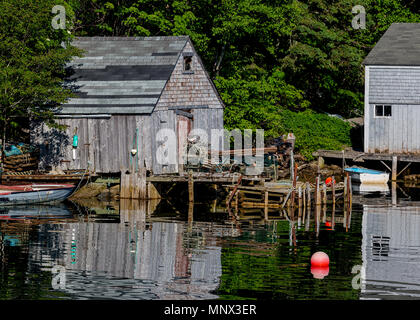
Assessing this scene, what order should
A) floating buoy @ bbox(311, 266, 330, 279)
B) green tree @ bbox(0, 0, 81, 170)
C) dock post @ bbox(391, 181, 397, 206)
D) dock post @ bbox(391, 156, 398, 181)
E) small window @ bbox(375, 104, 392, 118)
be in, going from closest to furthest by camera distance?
floating buoy @ bbox(311, 266, 330, 279), green tree @ bbox(0, 0, 81, 170), dock post @ bbox(391, 181, 397, 206), dock post @ bbox(391, 156, 398, 181), small window @ bbox(375, 104, 392, 118)

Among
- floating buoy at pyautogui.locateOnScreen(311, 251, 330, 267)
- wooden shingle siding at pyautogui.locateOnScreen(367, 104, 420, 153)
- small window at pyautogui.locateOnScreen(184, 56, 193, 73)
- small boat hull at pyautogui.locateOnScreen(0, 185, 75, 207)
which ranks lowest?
floating buoy at pyautogui.locateOnScreen(311, 251, 330, 267)

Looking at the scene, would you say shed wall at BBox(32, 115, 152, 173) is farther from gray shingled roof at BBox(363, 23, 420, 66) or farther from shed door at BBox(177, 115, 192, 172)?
gray shingled roof at BBox(363, 23, 420, 66)

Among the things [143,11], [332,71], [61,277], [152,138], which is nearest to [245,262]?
[61,277]

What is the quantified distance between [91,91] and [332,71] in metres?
21.6

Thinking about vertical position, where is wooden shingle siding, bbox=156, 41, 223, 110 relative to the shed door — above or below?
above

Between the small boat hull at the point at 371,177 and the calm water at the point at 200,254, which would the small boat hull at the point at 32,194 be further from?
the small boat hull at the point at 371,177

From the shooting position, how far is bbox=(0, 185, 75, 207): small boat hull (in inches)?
1601

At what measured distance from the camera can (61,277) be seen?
24391 millimetres

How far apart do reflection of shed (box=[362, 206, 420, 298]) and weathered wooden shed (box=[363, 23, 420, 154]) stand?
13978 millimetres

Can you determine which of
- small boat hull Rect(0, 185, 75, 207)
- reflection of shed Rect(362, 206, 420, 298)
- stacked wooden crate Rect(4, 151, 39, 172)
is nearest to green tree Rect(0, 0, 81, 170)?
stacked wooden crate Rect(4, 151, 39, 172)

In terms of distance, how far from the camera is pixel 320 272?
1002 inches

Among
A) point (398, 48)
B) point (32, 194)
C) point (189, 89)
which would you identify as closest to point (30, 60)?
point (32, 194)

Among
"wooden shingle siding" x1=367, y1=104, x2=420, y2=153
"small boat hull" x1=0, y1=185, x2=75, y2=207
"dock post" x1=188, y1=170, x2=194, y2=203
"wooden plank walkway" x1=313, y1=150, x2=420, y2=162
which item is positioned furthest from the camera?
"wooden shingle siding" x1=367, y1=104, x2=420, y2=153
